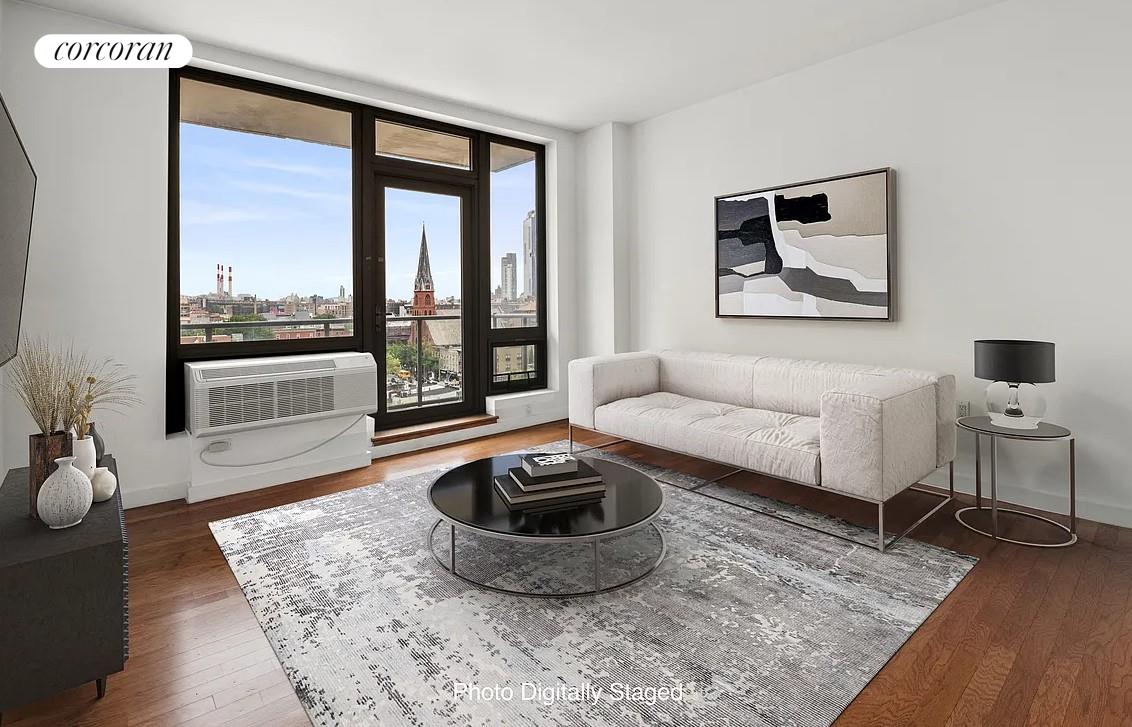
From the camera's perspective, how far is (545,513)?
2.42m

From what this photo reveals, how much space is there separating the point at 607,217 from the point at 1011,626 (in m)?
4.21

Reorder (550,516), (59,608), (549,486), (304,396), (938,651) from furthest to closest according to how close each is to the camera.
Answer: (304,396), (549,486), (550,516), (938,651), (59,608)

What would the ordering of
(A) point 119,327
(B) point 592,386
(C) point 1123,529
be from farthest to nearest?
(B) point 592,386
(A) point 119,327
(C) point 1123,529

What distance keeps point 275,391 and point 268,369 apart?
5.9 inches

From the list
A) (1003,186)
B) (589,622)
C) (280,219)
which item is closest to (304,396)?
(280,219)

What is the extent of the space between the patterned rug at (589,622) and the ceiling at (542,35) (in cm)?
280

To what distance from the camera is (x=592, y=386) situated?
414 cm

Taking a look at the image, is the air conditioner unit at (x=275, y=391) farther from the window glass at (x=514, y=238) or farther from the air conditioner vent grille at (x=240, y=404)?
the window glass at (x=514, y=238)

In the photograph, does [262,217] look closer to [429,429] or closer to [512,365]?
[429,429]

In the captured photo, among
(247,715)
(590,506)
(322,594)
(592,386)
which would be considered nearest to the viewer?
(247,715)

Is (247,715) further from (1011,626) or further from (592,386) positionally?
(592,386)

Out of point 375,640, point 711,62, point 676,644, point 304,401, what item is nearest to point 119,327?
point 304,401

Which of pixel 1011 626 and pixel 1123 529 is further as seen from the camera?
pixel 1123 529

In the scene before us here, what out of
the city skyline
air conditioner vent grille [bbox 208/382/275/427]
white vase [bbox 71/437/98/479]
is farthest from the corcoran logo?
white vase [bbox 71/437/98/479]
